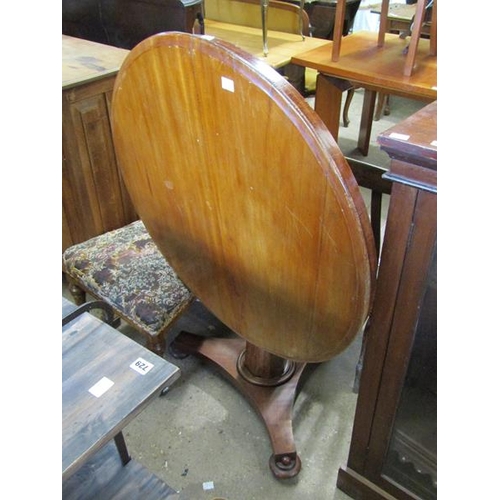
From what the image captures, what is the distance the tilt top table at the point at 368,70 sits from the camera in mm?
1626

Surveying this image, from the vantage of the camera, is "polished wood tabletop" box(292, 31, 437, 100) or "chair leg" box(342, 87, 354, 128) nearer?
"polished wood tabletop" box(292, 31, 437, 100)

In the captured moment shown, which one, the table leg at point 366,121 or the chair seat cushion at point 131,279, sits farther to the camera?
the table leg at point 366,121

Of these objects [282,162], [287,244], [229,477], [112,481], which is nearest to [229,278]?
[287,244]

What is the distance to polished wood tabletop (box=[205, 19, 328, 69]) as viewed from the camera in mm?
2070

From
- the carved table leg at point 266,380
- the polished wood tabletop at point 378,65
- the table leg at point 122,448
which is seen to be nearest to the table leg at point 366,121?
the polished wood tabletop at point 378,65

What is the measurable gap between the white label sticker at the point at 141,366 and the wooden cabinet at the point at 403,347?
0.46 metres

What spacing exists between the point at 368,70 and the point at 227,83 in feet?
3.69

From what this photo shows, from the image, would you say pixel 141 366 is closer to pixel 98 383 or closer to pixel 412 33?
pixel 98 383

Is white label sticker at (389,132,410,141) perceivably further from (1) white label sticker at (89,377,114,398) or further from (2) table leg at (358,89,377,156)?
(2) table leg at (358,89,377,156)

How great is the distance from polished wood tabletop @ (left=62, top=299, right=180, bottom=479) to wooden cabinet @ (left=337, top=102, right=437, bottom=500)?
45 cm

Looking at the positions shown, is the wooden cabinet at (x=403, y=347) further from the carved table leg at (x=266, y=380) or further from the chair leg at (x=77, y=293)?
the chair leg at (x=77, y=293)

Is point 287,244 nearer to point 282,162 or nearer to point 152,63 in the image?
point 282,162

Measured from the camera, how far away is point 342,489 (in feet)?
4.49

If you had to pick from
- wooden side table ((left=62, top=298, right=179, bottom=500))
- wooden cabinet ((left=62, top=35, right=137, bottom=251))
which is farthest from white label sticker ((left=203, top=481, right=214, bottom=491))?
wooden cabinet ((left=62, top=35, right=137, bottom=251))
